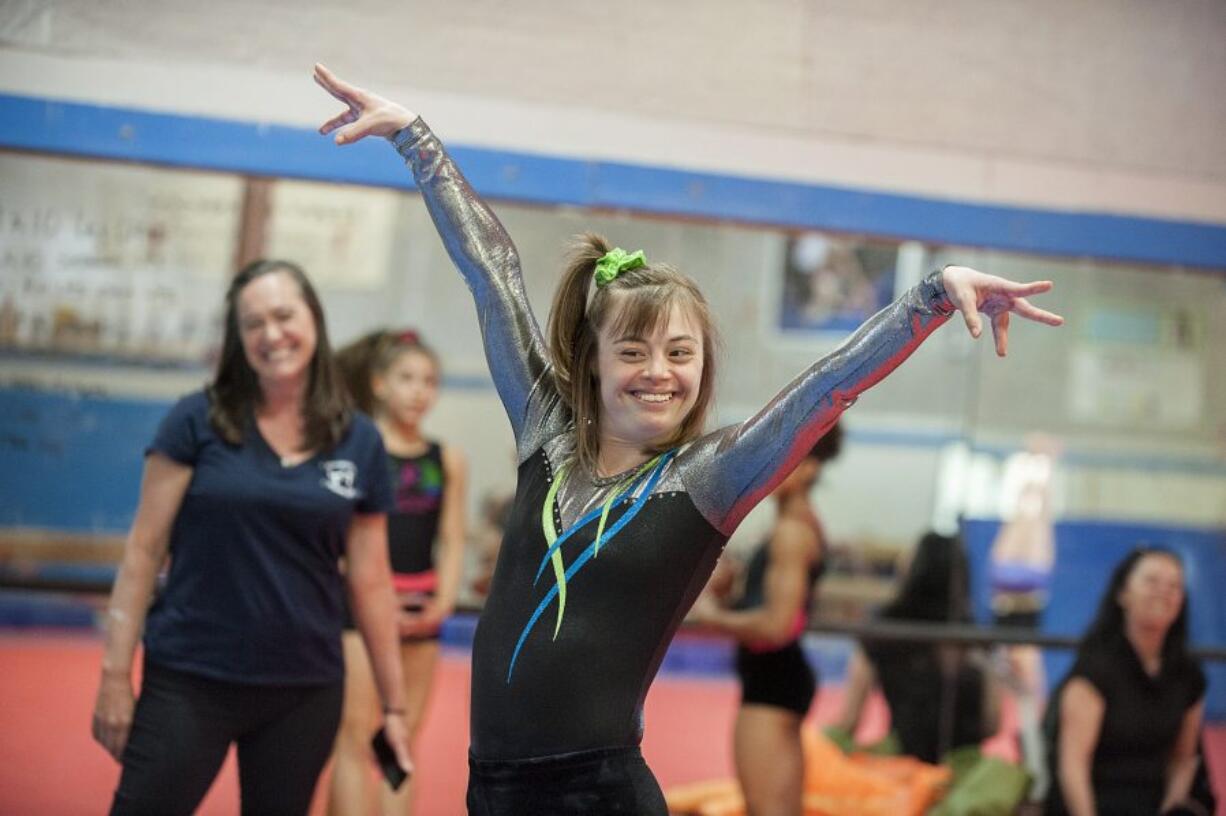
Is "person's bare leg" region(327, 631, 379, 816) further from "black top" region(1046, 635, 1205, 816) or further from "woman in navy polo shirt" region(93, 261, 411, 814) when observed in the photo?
"black top" region(1046, 635, 1205, 816)

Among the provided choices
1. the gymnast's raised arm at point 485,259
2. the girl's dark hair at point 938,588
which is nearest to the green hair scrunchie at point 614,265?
the gymnast's raised arm at point 485,259

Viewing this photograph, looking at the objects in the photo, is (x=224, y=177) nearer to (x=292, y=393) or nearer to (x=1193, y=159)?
(x=292, y=393)

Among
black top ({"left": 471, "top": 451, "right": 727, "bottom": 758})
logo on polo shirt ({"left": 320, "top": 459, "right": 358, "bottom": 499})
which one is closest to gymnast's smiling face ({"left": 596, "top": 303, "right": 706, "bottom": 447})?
black top ({"left": 471, "top": 451, "right": 727, "bottom": 758})

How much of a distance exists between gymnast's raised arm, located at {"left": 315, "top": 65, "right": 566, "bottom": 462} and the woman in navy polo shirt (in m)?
0.70

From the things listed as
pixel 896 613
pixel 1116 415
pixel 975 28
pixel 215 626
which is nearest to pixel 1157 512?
pixel 1116 415

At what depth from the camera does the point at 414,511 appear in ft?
13.6

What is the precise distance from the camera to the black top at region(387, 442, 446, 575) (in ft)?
13.6

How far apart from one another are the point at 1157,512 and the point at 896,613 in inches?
43.1

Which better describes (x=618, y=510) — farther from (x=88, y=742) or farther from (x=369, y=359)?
(x=88, y=742)

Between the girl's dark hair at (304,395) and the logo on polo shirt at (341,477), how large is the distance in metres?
0.04

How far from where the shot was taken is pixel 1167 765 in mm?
4281

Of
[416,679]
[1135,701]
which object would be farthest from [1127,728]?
[416,679]

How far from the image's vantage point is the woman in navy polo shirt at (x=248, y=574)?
2.85m

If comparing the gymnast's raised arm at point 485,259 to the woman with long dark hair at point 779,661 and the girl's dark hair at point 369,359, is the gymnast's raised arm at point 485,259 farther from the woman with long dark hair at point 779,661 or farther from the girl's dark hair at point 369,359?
the girl's dark hair at point 369,359
